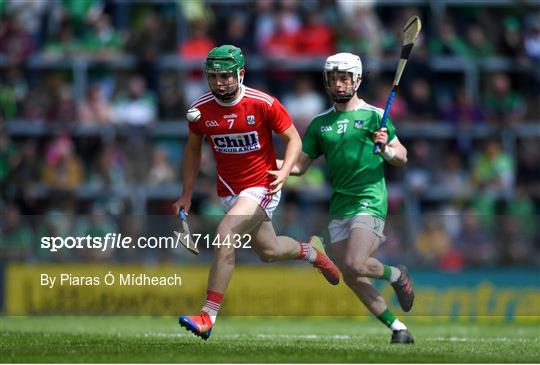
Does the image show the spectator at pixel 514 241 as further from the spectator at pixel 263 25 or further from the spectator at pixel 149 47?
the spectator at pixel 149 47

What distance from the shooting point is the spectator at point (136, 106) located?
21.9 metres

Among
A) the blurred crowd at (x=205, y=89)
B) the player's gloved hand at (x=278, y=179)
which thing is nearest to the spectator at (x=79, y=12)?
the blurred crowd at (x=205, y=89)

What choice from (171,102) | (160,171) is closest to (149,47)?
(171,102)

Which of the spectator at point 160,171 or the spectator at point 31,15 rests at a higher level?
the spectator at point 31,15

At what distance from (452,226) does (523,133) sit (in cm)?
456

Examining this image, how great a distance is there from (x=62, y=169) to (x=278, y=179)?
9824 millimetres

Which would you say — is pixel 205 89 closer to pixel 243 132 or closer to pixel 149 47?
pixel 149 47

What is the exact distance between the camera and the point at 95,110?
2195 centimetres

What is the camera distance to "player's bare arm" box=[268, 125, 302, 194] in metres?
12.1

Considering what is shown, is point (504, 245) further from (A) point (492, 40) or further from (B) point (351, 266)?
(B) point (351, 266)

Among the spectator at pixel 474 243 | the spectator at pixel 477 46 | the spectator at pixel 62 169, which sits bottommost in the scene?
the spectator at pixel 474 243

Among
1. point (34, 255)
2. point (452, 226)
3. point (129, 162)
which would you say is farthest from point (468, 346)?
point (129, 162)

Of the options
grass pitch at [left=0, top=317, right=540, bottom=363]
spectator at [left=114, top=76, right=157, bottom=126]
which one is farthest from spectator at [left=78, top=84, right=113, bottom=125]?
grass pitch at [left=0, top=317, right=540, bottom=363]

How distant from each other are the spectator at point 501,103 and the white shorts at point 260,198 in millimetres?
11622
